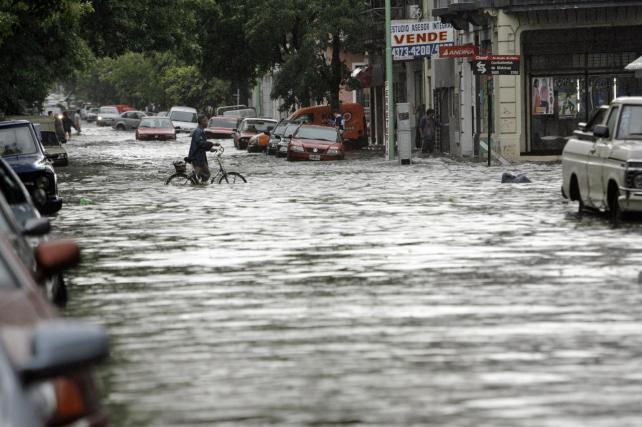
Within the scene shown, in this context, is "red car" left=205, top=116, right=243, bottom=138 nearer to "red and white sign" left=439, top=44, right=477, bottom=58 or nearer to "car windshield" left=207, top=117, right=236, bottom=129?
"car windshield" left=207, top=117, right=236, bottom=129

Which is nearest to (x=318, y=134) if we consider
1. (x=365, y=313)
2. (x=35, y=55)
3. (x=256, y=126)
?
(x=35, y=55)

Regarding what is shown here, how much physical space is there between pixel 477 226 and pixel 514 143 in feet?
87.4

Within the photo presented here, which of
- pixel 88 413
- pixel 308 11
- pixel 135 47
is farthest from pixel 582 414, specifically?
pixel 308 11

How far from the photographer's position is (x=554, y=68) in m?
48.1

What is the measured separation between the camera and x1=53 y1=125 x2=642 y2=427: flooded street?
8.26 m

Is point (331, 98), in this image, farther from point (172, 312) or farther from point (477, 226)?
point (172, 312)

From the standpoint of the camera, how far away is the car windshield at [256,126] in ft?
228

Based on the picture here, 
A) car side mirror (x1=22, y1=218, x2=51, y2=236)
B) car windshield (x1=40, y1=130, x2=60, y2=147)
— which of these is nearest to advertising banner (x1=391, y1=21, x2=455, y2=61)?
car windshield (x1=40, y1=130, x2=60, y2=147)

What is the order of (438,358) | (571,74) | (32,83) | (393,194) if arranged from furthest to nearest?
(571,74) → (32,83) → (393,194) → (438,358)

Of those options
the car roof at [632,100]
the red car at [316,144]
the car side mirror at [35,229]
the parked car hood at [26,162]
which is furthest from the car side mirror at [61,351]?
the red car at [316,144]

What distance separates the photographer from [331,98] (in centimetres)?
6531

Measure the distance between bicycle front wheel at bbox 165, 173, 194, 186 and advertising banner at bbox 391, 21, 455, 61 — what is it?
49.0ft

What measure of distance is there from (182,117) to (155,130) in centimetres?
1889

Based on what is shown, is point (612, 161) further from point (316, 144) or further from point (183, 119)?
point (183, 119)
